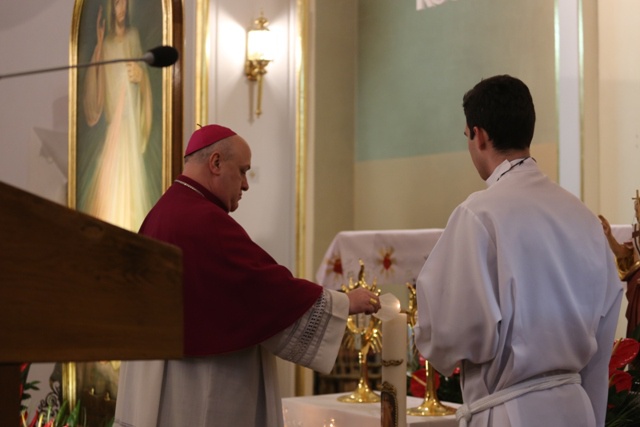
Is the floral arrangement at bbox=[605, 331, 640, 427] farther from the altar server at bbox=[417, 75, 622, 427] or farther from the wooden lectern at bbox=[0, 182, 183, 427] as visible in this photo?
the wooden lectern at bbox=[0, 182, 183, 427]

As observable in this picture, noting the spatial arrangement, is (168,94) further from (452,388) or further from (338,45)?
(452,388)

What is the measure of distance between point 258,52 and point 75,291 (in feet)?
19.2

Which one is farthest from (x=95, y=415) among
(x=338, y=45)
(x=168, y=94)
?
(x=338, y=45)

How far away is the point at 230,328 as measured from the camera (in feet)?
10.6

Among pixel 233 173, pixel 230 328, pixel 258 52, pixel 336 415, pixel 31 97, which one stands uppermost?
pixel 258 52

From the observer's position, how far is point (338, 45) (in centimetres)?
803

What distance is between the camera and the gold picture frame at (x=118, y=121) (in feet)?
21.8

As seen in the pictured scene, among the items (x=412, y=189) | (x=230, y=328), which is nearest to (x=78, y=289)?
(x=230, y=328)

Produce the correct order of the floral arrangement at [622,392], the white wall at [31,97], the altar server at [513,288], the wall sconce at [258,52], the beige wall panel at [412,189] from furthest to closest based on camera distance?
1. the white wall at [31,97]
2. the beige wall panel at [412,189]
3. the wall sconce at [258,52]
4. the floral arrangement at [622,392]
5. the altar server at [513,288]

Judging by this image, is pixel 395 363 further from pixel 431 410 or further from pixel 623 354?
pixel 623 354

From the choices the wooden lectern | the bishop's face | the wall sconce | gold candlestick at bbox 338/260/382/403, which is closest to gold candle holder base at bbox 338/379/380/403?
gold candlestick at bbox 338/260/382/403

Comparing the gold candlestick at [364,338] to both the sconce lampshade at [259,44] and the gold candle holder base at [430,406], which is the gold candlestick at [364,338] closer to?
the gold candle holder base at [430,406]

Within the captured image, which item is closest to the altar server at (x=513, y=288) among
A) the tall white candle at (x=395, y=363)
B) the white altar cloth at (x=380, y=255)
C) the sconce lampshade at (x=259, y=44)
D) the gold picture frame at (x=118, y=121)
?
the tall white candle at (x=395, y=363)

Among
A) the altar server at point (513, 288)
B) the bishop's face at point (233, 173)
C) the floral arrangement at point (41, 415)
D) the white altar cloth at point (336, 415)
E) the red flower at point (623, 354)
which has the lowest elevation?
the floral arrangement at point (41, 415)
